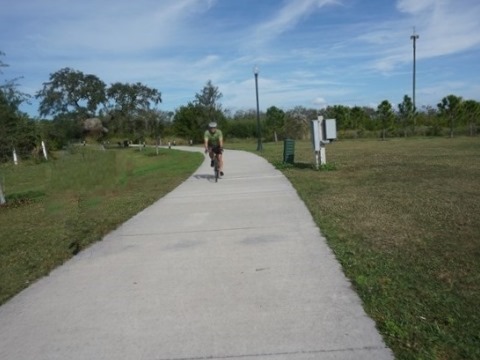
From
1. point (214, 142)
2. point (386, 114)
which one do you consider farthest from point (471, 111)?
point (214, 142)

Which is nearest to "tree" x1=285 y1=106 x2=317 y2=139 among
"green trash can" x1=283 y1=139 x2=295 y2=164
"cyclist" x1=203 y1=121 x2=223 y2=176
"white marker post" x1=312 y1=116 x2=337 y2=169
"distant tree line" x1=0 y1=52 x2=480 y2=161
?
"distant tree line" x1=0 y1=52 x2=480 y2=161

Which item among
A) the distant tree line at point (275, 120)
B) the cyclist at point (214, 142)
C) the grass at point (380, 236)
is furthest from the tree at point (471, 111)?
the cyclist at point (214, 142)

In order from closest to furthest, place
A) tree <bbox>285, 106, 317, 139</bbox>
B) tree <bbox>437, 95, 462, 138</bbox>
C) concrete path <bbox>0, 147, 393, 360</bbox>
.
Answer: concrete path <bbox>0, 147, 393, 360</bbox> → tree <bbox>437, 95, 462, 138</bbox> → tree <bbox>285, 106, 317, 139</bbox>

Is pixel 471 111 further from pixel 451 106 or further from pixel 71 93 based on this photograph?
pixel 71 93

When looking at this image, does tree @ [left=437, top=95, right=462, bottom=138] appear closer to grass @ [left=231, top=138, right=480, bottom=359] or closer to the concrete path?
grass @ [left=231, top=138, right=480, bottom=359]

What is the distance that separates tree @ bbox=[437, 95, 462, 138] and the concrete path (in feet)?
119

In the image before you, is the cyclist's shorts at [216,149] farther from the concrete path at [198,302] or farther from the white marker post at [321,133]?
the concrete path at [198,302]

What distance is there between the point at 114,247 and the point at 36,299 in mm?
1772

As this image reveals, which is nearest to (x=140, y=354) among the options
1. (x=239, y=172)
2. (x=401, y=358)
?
(x=401, y=358)

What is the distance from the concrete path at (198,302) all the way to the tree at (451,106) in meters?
36.4

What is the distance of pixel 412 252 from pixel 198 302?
2.47 meters

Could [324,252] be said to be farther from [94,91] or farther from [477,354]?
[94,91]

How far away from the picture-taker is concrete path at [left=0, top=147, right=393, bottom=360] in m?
3.36

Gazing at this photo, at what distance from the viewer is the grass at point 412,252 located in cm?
338
